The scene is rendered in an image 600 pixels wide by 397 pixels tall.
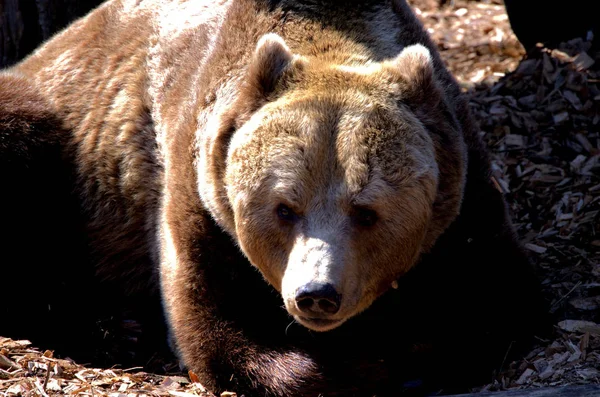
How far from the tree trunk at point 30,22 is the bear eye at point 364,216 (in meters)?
4.30

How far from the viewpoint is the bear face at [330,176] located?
4559 mm

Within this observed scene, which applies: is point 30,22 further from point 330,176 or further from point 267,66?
point 330,176

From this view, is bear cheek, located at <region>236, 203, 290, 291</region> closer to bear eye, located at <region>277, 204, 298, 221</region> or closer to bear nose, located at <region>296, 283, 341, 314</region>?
bear eye, located at <region>277, 204, 298, 221</region>

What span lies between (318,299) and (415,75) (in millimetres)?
1395

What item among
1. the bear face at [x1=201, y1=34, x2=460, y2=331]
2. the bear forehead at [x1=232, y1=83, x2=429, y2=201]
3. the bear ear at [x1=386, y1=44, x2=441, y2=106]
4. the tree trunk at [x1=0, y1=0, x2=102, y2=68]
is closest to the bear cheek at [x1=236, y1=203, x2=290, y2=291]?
the bear face at [x1=201, y1=34, x2=460, y2=331]

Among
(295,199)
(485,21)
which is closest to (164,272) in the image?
(295,199)

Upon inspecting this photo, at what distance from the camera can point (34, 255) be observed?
646 cm

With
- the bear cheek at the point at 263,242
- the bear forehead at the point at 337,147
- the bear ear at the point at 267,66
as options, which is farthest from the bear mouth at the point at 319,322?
the bear ear at the point at 267,66

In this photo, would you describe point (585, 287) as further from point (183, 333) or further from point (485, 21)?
point (485, 21)

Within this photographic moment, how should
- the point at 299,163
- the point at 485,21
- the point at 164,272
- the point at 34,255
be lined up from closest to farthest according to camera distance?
the point at 299,163
the point at 164,272
the point at 34,255
the point at 485,21

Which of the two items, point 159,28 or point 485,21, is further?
point 485,21

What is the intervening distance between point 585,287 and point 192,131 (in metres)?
2.79

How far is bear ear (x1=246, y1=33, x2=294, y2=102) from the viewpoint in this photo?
16.1ft

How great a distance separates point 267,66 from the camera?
4.93 m
